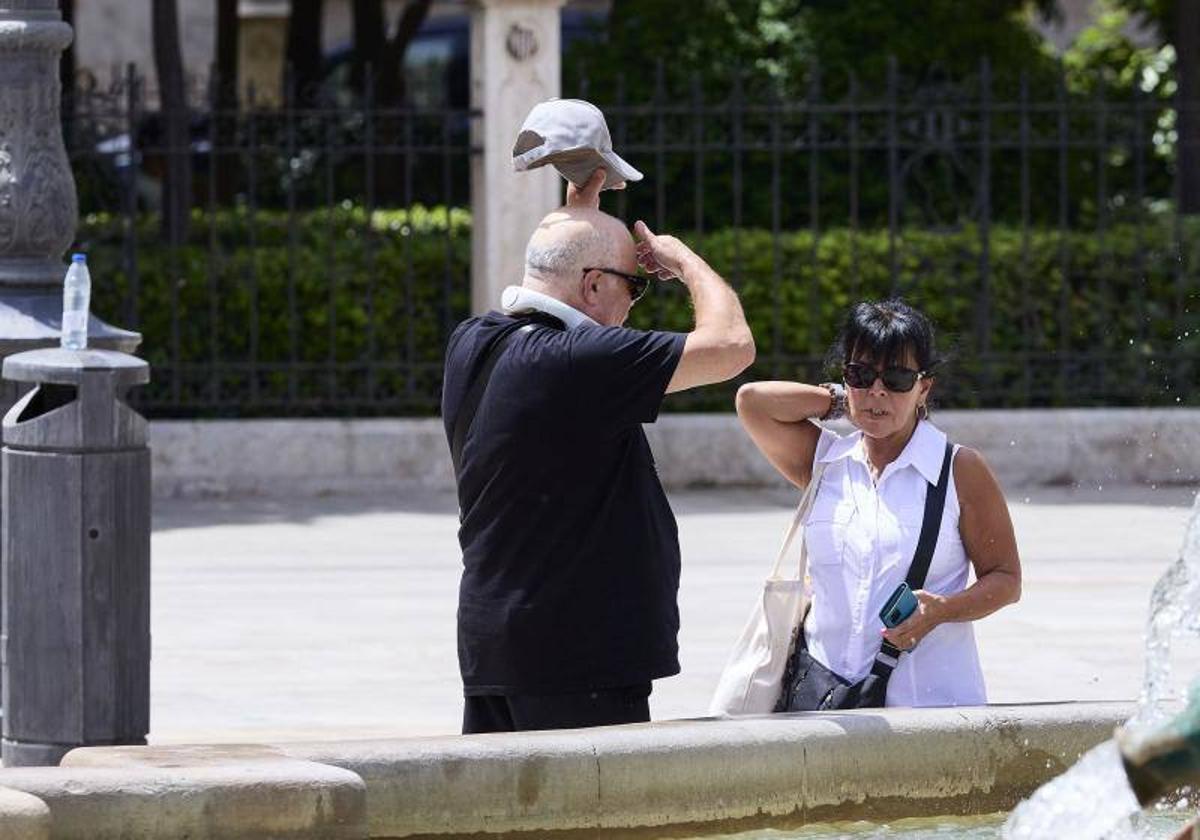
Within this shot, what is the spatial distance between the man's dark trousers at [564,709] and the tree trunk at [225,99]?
26.1 ft

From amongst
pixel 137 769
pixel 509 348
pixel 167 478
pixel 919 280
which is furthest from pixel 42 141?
pixel 919 280

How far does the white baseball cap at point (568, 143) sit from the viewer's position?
15.6ft

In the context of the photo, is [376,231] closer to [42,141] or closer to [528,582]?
[42,141]

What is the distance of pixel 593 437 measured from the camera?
462 centimetres

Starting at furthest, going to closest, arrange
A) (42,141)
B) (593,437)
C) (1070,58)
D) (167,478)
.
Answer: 1. (1070,58)
2. (167,478)
3. (42,141)
4. (593,437)

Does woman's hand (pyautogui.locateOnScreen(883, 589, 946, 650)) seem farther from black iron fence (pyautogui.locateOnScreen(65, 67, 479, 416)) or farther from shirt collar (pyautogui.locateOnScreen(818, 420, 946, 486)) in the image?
black iron fence (pyautogui.locateOnScreen(65, 67, 479, 416))

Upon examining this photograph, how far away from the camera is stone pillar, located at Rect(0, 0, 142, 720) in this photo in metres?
6.62

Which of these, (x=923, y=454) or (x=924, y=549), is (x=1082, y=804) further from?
(x=923, y=454)

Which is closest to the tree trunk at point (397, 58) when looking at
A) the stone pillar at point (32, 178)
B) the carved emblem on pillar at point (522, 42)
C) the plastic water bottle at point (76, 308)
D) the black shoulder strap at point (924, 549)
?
the carved emblem on pillar at point (522, 42)

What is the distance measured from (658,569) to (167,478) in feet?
26.3

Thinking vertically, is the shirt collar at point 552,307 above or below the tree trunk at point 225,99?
below

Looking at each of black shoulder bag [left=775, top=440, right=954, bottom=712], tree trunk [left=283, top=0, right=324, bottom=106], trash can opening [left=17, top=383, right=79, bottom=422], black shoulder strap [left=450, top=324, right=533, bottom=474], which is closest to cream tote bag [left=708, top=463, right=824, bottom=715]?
black shoulder bag [left=775, top=440, right=954, bottom=712]

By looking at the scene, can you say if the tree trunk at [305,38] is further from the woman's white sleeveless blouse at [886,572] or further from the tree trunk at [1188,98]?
the woman's white sleeveless blouse at [886,572]

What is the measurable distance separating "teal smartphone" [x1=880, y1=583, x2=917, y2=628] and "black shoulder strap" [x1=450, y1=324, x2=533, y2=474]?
0.87m
